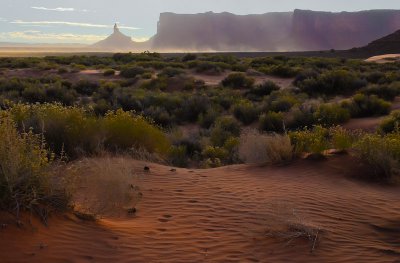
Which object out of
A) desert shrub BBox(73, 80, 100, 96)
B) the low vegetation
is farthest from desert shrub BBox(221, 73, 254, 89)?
desert shrub BBox(73, 80, 100, 96)

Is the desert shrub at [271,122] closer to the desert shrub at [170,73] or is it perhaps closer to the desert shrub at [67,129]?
the desert shrub at [67,129]

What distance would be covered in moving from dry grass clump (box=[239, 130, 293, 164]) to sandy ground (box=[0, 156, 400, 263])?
98 centimetres

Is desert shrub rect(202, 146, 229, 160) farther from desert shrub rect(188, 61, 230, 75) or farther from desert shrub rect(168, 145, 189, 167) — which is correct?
desert shrub rect(188, 61, 230, 75)

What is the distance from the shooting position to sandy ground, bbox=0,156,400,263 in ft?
20.0

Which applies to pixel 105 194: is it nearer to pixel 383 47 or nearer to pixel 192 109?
pixel 192 109

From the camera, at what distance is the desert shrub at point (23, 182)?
20.2ft

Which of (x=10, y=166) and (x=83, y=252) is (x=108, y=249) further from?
(x=10, y=166)

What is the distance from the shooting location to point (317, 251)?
6559 mm

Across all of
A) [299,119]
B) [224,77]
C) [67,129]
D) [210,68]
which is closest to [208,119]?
[299,119]

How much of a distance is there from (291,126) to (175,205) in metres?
10.9

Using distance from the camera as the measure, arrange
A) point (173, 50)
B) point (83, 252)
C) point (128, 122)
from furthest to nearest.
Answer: point (173, 50)
point (128, 122)
point (83, 252)

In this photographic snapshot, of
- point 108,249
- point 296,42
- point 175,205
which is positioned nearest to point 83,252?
point 108,249

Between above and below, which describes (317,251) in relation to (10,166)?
below

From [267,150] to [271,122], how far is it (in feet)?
22.5
